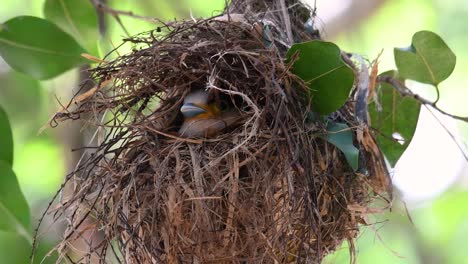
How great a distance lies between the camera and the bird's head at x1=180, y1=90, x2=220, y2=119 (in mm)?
1046

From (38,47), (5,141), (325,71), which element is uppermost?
(38,47)

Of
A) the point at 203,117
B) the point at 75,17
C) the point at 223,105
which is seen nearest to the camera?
the point at 203,117

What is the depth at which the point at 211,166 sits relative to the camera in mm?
924

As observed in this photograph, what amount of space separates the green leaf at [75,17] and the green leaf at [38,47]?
0.15 meters

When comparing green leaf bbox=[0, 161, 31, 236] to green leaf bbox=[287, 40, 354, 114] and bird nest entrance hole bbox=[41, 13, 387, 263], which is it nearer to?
bird nest entrance hole bbox=[41, 13, 387, 263]

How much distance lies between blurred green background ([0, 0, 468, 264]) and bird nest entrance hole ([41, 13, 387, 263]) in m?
0.57

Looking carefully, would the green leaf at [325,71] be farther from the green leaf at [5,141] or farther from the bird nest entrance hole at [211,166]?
the green leaf at [5,141]

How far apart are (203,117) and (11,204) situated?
413mm

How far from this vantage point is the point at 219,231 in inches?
35.8

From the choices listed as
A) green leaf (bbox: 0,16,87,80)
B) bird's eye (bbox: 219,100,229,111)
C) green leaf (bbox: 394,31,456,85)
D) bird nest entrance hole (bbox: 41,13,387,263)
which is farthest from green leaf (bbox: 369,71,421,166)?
green leaf (bbox: 0,16,87,80)

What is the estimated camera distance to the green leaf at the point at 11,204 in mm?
1204

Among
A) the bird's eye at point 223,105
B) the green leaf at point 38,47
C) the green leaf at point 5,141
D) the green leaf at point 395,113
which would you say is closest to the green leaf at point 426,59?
the green leaf at point 395,113

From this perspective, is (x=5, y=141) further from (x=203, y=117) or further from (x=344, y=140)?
(x=344, y=140)

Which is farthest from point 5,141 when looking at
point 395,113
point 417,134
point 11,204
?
point 417,134
